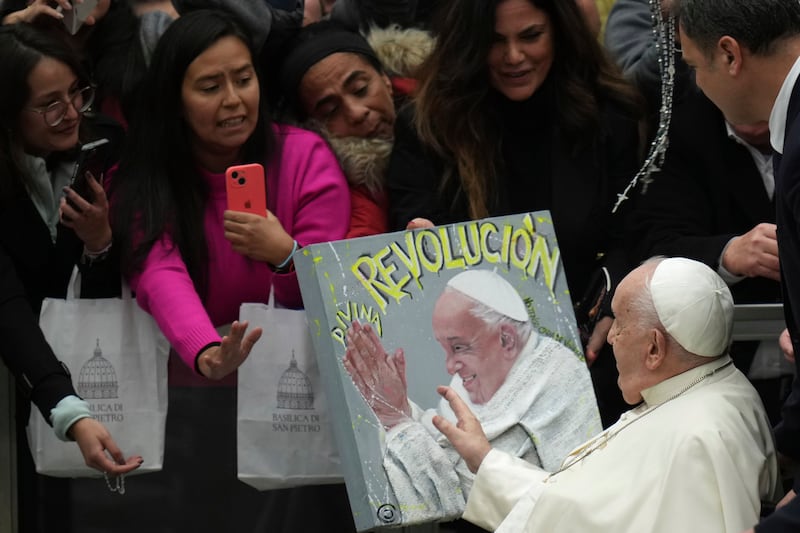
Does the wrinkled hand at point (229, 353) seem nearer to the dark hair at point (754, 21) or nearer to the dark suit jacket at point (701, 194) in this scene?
the dark suit jacket at point (701, 194)

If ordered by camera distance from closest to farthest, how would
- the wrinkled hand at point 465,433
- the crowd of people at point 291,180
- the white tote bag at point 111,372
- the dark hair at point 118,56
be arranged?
the wrinkled hand at point 465,433
the crowd of people at point 291,180
the white tote bag at point 111,372
the dark hair at point 118,56

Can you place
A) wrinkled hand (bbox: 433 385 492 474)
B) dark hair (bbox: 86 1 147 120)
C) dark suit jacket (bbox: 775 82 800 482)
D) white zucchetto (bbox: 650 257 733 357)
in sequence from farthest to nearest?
dark hair (bbox: 86 1 147 120), wrinkled hand (bbox: 433 385 492 474), white zucchetto (bbox: 650 257 733 357), dark suit jacket (bbox: 775 82 800 482)

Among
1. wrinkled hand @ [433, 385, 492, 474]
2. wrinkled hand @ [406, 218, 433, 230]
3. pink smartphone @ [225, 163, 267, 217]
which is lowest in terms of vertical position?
wrinkled hand @ [433, 385, 492, 474]

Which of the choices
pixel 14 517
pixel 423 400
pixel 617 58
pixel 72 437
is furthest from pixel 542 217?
pixel 14 517

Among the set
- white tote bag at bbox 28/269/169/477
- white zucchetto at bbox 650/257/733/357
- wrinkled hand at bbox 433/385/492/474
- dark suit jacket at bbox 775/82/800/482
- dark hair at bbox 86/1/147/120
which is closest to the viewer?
dark suit jacket at bbox 775/82/800/482

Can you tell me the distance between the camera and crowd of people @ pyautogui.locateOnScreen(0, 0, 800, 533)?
4.50 m

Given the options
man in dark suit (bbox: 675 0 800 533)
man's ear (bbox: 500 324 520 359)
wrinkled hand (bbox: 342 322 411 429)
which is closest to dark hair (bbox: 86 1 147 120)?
wrinkled hand (bbox: 342 322 411 429)

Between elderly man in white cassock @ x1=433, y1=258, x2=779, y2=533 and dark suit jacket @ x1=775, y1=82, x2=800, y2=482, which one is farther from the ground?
dark suit jacket @ x1=775, y1=82, x2=800, y2=482

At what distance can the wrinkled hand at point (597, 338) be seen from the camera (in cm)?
445

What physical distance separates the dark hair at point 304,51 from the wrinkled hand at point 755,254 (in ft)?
4.65

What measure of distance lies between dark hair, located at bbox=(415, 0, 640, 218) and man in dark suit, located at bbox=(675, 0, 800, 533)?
1431mm

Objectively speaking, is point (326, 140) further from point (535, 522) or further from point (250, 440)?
point (535, 522)

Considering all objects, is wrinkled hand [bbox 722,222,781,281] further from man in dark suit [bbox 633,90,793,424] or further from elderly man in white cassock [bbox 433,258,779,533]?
elderly man in white cassock [bbox 433,258,779,533]

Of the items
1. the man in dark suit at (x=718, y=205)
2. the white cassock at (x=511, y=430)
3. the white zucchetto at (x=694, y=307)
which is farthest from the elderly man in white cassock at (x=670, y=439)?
the man in dark suit at (x=718, y=205)
